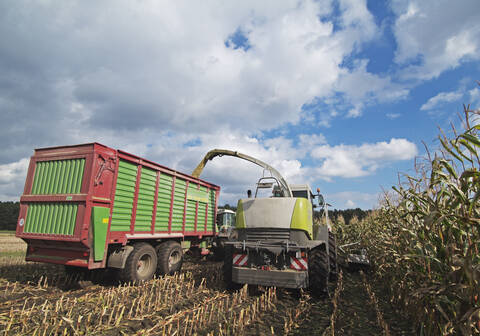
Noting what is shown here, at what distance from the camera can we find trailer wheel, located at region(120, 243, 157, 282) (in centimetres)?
615

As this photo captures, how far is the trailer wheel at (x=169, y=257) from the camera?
24.0 ft

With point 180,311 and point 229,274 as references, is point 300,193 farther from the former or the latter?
point 180,311

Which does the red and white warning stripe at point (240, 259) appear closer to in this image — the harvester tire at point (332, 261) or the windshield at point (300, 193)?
the harvester tire at point (332, 261)

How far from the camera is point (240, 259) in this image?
6094 millimetres

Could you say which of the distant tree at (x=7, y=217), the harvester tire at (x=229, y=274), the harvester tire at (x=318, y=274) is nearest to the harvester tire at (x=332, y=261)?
the harvester tire at (x=318, y=274)

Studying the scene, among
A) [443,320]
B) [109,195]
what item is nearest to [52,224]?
[109,195]

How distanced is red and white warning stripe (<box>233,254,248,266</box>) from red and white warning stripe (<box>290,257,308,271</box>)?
1.04 meters

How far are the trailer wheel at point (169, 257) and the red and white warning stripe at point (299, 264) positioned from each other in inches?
141

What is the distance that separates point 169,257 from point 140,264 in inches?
36.7

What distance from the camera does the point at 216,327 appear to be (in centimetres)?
402

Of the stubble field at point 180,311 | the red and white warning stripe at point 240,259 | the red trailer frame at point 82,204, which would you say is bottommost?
the stubble field at point 180,311

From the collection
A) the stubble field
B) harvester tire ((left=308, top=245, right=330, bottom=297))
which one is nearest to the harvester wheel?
the stubble field

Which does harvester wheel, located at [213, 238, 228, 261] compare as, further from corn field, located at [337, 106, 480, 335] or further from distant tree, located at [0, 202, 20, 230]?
distant tree, located at [0, 202, 20, 230]

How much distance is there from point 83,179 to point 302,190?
5.61m
